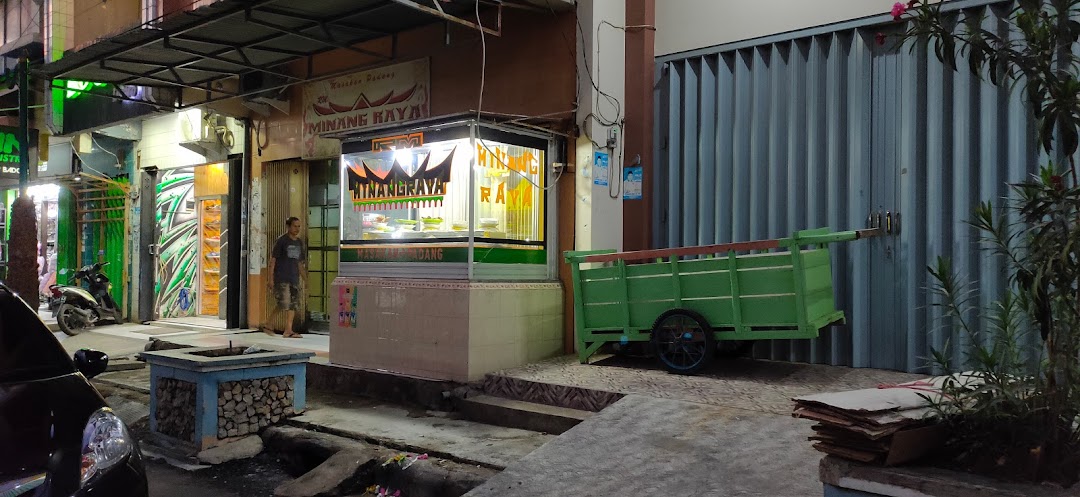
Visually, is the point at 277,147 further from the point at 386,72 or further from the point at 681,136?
the point at 681,136

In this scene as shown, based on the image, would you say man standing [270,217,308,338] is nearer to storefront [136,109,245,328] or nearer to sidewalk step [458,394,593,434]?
storefront [136,109,245,328]

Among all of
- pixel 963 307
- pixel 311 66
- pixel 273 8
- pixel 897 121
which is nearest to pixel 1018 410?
pixel 963 307

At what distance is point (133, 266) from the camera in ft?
47.5

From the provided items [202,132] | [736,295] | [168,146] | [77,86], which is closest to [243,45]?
[202,132]

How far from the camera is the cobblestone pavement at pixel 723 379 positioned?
5.96 m

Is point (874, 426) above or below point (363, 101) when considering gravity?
below

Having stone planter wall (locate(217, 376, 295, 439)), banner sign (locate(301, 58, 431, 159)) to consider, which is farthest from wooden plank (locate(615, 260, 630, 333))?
banner sign (locate(301, 58, 431, 159))

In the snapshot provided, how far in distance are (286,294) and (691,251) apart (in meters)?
7.01

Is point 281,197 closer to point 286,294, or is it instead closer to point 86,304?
point 286,294

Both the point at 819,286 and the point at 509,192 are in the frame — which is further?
the point at 509,192

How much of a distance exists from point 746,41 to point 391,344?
16.1 feet

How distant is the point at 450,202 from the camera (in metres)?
7.77

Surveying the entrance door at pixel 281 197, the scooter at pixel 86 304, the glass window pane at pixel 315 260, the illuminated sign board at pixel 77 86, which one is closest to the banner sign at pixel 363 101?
the entrance door at pixel 281 197

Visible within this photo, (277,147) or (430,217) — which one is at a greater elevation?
(277,147)
